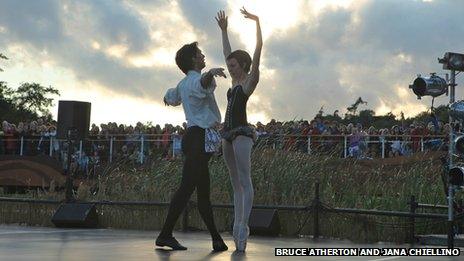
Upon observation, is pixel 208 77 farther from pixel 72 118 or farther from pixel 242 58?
pixel 72 118

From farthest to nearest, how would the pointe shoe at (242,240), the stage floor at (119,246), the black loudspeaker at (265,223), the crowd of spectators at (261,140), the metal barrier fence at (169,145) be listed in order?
the crowd of spectators at (261,140) < the metal barrier fence at (169,145) < the black loudspeaker at (265,223) < the pointe shoe at (242,240) < the stage floor at (119,246)

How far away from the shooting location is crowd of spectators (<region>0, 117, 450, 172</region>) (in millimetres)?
16016

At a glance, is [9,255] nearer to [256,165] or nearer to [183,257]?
[183,257]

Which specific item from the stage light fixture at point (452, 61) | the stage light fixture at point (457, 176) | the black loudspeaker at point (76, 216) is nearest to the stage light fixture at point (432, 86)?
the stage light fixture at point (452, 61)

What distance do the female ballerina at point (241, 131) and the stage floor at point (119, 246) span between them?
0.39 m

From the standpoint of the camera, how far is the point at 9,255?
20.6ft

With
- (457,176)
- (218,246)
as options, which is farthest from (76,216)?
(457,176)

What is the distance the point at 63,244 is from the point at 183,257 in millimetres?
1749

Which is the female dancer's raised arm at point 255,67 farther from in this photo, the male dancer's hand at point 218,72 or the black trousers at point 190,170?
Result: the black trousers at point 190,170

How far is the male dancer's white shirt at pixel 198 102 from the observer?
6980mm

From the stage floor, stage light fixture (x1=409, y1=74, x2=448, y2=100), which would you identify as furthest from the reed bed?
stage light fixture (x1=409, y1=74, x2=448, y2=100)

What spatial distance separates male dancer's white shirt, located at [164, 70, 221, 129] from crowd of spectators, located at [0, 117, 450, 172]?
5.97 m

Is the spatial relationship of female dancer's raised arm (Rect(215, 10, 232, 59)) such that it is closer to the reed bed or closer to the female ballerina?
the female ballerina

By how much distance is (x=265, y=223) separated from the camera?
9.55 metres
